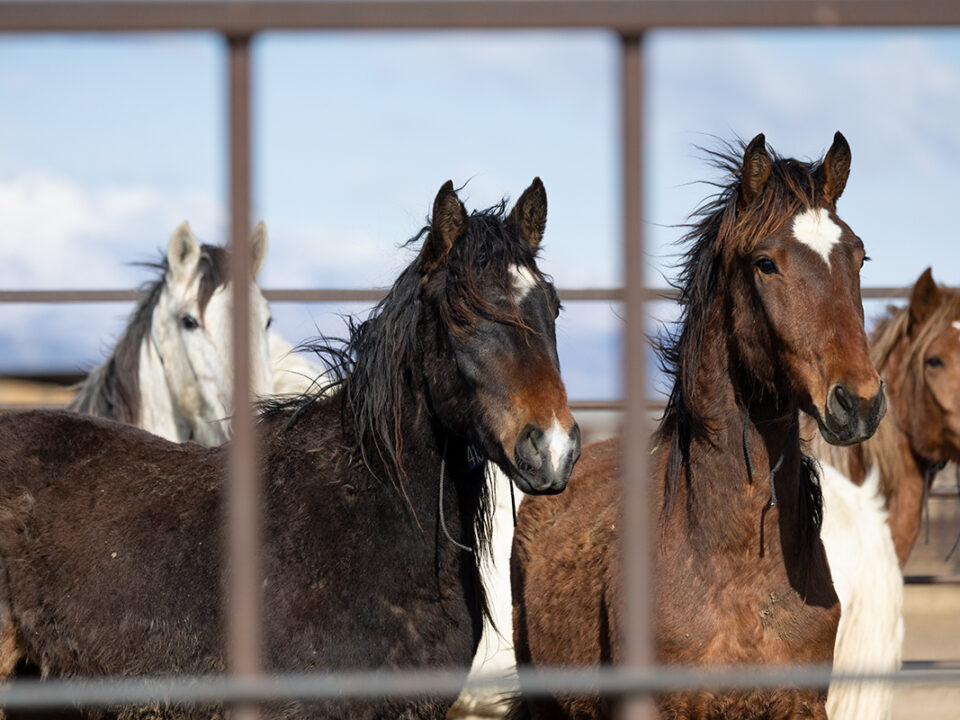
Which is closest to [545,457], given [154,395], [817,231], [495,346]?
[495,346]

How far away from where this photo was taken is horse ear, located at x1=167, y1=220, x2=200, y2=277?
3.95 m

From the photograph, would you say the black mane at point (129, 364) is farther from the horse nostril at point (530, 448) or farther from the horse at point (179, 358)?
the horse nostril at point (530, 448)

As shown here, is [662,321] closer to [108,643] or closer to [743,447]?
[743,447]

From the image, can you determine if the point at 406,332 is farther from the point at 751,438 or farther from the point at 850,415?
the point at 850,415

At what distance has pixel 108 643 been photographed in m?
2.46

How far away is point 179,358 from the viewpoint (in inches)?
153

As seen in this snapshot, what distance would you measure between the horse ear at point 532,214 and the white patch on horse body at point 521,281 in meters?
0.21

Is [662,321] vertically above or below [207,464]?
above

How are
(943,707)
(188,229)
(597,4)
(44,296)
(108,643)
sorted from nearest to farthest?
(597,4), (108,643), (188,229), (44,296), (943,707)

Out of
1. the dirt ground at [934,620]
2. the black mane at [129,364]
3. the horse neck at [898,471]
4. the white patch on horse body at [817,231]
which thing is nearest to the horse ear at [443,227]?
the white patch on horse body at [817,231]

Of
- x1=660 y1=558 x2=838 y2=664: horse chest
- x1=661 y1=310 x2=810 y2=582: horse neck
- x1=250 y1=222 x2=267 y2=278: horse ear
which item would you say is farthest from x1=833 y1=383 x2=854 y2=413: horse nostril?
x1=250 y1=222 x2=267 y2=278: horse ear

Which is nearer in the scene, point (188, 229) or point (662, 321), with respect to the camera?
point (662, 321)

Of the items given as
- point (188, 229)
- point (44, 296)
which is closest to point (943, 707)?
point (188, 229)

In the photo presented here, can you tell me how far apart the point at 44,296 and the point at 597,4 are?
3701 mm
